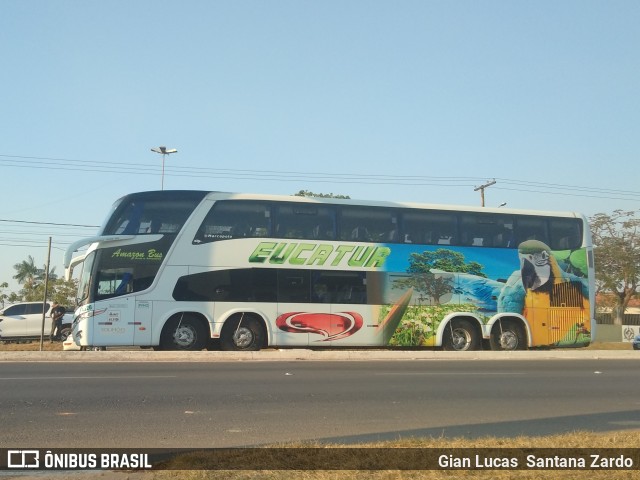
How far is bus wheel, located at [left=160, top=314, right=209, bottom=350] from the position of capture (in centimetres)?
1888

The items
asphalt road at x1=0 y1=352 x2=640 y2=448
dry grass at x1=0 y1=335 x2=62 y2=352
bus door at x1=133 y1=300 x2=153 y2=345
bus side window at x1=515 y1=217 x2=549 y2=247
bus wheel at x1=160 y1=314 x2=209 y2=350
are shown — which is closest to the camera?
asphalt road at x1=0 y1=352 x2=640 y2=448

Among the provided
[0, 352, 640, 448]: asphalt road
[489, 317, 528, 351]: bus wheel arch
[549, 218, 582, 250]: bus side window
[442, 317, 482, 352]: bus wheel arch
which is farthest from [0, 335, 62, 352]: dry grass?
[549, 218, 582, 250]: bus side window

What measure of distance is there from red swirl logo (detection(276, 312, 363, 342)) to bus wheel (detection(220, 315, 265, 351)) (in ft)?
1.96

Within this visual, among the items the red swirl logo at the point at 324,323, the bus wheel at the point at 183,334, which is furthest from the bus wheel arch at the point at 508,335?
the bus wheel at the point at 183,334

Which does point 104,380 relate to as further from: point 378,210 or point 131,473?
point 378,210

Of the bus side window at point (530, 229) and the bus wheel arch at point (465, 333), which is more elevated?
the bus side window at point (530, 229)

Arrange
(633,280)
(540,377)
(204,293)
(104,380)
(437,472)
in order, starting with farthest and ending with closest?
(633,280), (204,293), (540,377), (104,380), (437,472)

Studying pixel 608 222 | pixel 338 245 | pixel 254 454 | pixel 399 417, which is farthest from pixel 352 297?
pixel 608 222

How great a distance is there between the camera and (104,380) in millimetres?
12469

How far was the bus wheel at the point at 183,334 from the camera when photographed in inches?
743

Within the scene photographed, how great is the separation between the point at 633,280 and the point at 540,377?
40.4 metres

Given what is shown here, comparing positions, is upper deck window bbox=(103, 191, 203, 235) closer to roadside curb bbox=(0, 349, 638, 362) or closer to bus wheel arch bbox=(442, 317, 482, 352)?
roadside curb bbox=(0, 349, 638, 362)

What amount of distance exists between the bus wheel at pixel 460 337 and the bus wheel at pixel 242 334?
17.4 feet

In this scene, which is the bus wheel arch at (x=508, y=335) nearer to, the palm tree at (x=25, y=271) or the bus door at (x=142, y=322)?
the bus door at (x=142, y=322)
